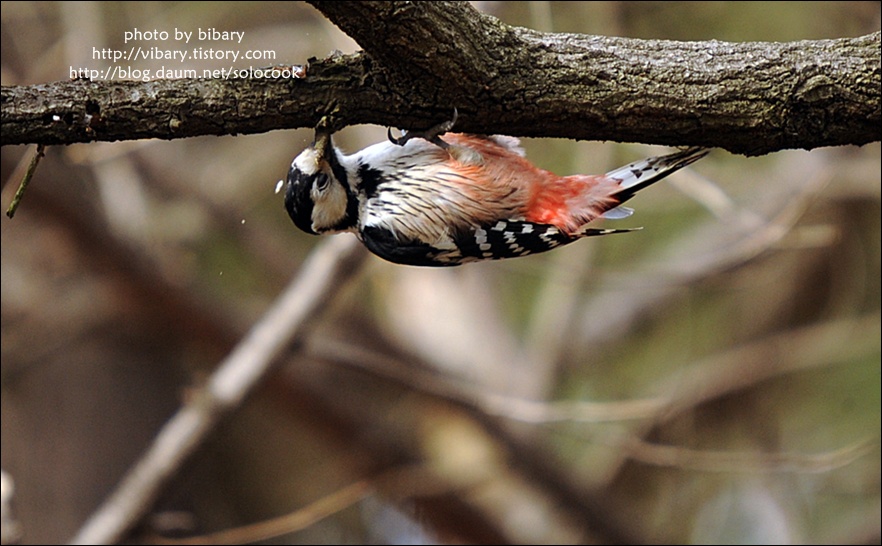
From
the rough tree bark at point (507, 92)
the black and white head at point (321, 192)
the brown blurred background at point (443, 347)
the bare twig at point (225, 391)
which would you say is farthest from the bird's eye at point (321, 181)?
the brown blurred background at point (443, 347)

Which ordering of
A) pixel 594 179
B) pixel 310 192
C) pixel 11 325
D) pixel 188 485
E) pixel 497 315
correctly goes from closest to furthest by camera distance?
1. pixel 310 192
2. pixel 594 179
3. pixel 11 325
4. pixel 188 485
5. pixel 497 315

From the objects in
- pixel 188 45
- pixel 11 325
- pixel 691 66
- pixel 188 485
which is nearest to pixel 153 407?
pixel 188 485

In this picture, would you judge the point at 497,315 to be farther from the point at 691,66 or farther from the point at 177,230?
the point at 691,66

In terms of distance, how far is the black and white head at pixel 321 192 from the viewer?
8.15ft

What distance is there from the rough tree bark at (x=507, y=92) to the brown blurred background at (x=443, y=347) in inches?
110

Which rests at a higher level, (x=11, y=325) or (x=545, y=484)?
(x=11, y=325)

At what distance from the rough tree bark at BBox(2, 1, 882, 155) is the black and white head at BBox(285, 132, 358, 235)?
1.02ft

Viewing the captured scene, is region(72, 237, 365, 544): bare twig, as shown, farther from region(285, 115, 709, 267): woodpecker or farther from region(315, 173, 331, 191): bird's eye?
region(315, 173, 331, 191): bird's eye

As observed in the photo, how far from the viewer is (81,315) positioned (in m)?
5.96

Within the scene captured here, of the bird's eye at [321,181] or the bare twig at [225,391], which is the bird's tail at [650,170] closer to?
the bird's eye at [321,181]

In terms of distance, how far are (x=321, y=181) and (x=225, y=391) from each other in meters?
2.28

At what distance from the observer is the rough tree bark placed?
6.64 ft

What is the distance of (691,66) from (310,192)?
1074 millimetres

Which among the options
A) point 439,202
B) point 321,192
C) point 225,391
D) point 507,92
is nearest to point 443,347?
point 225,391
